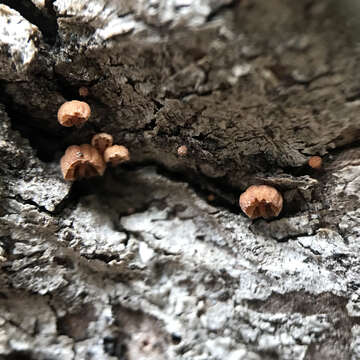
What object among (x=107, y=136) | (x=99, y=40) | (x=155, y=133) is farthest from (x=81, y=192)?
(x=99, y=40)

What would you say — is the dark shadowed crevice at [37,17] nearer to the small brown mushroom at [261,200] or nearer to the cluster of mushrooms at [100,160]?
the cluster of mushrooms at [100,160]

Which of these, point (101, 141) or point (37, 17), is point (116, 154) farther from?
point (37, 17)

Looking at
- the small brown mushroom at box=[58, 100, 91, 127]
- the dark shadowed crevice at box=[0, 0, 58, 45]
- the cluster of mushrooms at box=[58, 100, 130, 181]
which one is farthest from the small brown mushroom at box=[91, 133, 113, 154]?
the dark shadowed crevice at box=[0, 0, 58, 45]

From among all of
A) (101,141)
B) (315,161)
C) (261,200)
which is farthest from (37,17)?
(315,161)

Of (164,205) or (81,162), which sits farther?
(164,205)

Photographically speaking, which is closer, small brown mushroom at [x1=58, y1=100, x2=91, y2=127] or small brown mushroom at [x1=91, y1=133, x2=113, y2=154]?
small brown mushroom at [x1=58, y1=100, x2=91, y2=127]

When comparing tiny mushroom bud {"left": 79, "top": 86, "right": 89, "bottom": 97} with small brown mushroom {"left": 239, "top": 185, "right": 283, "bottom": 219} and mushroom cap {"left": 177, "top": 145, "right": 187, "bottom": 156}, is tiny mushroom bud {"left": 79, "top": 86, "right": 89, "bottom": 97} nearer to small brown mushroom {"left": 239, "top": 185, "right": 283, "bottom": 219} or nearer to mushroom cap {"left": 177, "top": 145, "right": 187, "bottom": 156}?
mushroom cap {"left": 177, "top": 145, "right": 187, "bottom": 156}

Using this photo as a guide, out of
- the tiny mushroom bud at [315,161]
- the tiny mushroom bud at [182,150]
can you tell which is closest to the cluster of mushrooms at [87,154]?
the tiny mushroom bud at [182,150]
